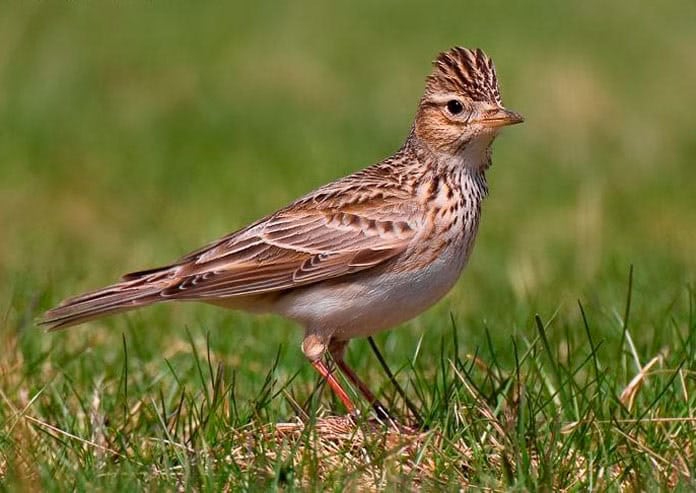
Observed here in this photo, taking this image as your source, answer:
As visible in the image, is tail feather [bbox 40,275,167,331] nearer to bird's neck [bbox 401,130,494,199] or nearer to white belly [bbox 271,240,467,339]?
white belly [bbox 271,240,467,339]

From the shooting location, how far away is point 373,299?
20.1 ft

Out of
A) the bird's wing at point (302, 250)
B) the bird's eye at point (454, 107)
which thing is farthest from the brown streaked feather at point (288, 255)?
the bird's eye at point (454, 107)

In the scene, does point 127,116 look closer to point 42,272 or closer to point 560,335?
point 42,272

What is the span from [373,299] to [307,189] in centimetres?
609

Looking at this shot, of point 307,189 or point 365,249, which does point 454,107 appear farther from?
point 307,189

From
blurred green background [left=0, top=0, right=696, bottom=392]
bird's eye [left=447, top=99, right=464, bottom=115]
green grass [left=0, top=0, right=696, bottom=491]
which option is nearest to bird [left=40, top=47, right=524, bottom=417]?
bird's eye [left=447, top=99, right=464, bottom=115]

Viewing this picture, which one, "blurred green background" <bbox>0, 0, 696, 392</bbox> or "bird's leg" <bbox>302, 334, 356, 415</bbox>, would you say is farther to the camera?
"blurred green background" <bbox>0, 0, 696, 392</bbox>

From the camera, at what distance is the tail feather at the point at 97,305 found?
6.38 metres

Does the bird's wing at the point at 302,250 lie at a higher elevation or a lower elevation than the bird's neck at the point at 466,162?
lower

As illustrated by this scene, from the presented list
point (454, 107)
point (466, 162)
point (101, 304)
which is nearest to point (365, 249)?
Answer: point (466, 162)

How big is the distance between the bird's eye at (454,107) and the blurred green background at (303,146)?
1187 mm

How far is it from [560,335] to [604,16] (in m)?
12.1

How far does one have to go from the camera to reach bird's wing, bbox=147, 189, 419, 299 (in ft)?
20.5

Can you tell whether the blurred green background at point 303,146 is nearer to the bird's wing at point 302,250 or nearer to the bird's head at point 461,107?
the bird's wing at point 302,250
